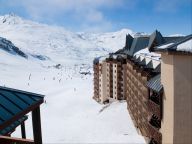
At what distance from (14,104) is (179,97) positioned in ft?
30.6

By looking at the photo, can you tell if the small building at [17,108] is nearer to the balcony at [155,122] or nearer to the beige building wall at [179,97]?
the beige building wall at [179,97]

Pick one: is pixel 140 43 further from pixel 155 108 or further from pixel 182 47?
pixel 182 47

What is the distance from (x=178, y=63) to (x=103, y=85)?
93508mm

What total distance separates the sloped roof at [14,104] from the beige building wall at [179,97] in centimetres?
780

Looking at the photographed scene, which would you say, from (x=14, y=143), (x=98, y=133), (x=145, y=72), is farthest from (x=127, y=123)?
(x=14, y=143)

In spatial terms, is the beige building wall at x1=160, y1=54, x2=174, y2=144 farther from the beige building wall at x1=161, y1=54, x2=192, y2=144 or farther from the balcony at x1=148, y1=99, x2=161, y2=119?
the balcony at x1=148, y1=99, x2=161, y2=119

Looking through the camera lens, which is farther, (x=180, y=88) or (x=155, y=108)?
(x=155, y=108)

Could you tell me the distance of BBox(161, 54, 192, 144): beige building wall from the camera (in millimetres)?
18719

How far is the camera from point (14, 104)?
17.1 meters

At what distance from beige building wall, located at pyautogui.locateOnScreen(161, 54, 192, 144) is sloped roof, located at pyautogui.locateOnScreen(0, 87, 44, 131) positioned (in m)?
7.80

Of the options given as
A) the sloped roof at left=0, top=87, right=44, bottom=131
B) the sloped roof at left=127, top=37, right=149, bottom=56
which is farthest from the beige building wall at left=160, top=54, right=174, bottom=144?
the sloped roof at left=127, top=37, right=149, bottom=56

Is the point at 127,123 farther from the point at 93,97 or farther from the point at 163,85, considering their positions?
the point at 93,97

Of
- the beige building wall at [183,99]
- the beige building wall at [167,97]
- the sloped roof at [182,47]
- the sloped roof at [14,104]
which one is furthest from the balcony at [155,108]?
the sloped roof at [14,104]

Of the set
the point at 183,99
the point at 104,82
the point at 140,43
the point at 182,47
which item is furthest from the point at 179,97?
the point at 104,82
